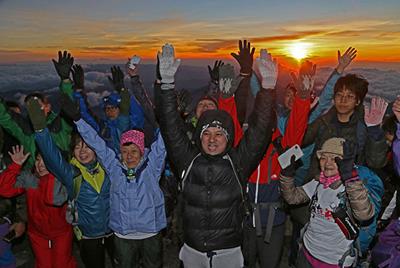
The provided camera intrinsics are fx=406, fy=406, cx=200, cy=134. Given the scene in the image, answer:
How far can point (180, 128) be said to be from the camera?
292cm

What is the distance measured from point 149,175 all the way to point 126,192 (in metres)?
0.23

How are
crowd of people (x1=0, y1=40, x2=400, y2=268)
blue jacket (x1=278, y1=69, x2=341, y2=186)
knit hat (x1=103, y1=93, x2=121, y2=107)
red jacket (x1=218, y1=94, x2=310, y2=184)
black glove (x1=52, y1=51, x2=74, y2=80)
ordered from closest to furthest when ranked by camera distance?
crowd of people (x1=0, y1=40, x2=400, y2=268)
red jacket (x1=218, y1=94, x2=310, y2=184)
blue jacket (x1=278, y1=69, x2=341, y2=186)
black glove (x1=52, y1=51, x2=74, y2=80)
knit hat (x1=103, y1=93, x2=121, y2=107)

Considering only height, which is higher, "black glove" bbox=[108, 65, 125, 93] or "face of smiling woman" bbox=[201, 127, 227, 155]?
"black glove" bbox=[108, 65, 125, 93]

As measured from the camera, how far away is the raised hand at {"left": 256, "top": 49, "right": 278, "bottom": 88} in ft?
9.29

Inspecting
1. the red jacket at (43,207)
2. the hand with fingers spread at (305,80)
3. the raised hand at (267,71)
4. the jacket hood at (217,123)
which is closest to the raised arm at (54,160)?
the red jacket at (43,207)

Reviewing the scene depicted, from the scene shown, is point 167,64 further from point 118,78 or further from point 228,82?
point 118,78

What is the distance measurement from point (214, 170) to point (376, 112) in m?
1.15

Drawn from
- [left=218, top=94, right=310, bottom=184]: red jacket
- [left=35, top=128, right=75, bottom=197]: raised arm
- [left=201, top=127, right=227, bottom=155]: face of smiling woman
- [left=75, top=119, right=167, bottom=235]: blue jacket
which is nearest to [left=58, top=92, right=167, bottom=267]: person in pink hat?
[left=75, top=119, right=167, bottom=235]: blue jacket

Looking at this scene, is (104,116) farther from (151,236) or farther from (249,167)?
(249,167)

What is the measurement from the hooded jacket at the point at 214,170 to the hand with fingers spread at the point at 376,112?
2.09 ft

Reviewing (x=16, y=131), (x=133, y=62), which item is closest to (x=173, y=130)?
(x=133, y=62)

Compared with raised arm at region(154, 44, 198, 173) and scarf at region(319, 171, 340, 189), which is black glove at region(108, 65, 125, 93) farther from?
scarf at region(319, 171, 340, 189)

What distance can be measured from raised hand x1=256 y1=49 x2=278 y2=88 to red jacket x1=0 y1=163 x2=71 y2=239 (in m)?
1.91

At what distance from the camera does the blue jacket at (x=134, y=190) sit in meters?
3.23
